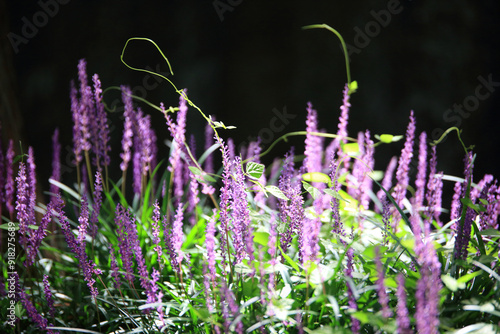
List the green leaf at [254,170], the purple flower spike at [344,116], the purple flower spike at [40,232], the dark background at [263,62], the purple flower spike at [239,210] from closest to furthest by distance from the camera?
the purple flower spike at [239,210] < the green leaf at [254,170] < the purple flower spike at [40,232] < the purple flower spike at [344,116] < the dark background at [263,62]

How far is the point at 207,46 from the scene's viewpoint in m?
4.43

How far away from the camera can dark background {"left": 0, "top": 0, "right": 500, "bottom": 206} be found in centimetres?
400

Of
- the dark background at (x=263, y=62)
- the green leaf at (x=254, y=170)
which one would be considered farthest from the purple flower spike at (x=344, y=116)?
the dark background at (x=263, y=62)

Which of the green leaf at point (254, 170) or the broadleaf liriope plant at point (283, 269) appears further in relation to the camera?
the green leaf at point (254, 170)

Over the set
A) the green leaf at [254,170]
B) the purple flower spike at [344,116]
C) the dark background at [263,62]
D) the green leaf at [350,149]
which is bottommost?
the green leaf at [254,170]

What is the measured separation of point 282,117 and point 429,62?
137 centimetres

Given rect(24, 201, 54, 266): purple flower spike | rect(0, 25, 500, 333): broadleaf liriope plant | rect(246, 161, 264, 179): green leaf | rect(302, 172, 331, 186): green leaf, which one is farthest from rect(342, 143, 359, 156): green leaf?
rect(24, 201, 54, 266): purple flower spike

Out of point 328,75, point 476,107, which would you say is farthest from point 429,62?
point 328,75

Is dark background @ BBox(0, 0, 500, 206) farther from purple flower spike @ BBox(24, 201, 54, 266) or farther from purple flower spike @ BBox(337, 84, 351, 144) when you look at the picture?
purple flower spike @ BBox(24, 201, 54, 266)

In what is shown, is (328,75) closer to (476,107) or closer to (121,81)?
(476,107)

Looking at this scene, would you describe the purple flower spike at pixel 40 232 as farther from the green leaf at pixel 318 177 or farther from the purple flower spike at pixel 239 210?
the green leaf at pixel 318 177

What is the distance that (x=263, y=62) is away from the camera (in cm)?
439

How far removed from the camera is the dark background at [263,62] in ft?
13.1

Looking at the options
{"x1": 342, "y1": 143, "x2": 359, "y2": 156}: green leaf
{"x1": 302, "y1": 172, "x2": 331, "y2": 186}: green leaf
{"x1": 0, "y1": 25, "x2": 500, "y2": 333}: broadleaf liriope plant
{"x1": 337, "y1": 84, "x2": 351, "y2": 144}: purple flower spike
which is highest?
{"x1": 337, "y1": 84, "x2": 351, "y2": 144}: purple flower spike
